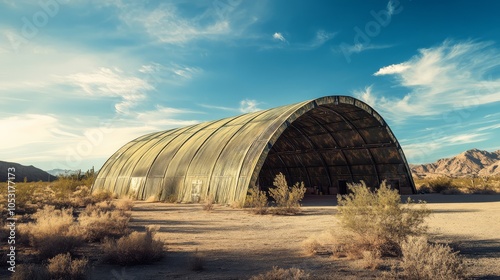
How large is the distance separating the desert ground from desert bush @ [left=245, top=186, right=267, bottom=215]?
1298 millimetres

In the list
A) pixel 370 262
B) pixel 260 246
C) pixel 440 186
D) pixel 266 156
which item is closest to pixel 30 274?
pixel 260 246

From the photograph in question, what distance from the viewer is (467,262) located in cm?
789

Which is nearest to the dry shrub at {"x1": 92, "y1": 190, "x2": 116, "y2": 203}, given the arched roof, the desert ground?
the arched roof

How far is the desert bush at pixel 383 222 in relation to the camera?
8.78 m

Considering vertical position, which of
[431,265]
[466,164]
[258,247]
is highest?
[466,164]

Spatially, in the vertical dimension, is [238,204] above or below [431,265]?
above

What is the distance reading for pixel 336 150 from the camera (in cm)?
3562

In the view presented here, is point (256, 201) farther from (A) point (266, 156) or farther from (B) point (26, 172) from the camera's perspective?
(B) point (26, 172)

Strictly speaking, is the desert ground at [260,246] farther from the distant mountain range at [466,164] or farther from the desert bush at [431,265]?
the distant mountain range at [466,164]

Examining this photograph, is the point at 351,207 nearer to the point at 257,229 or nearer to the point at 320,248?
the point at 320,248

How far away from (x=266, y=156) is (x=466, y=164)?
159 metres

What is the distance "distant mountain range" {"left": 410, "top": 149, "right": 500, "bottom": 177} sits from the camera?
468ft

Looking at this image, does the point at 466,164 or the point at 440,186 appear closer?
the point at 440,186

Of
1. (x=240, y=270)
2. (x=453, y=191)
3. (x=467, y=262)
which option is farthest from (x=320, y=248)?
(x=453, y=191)
